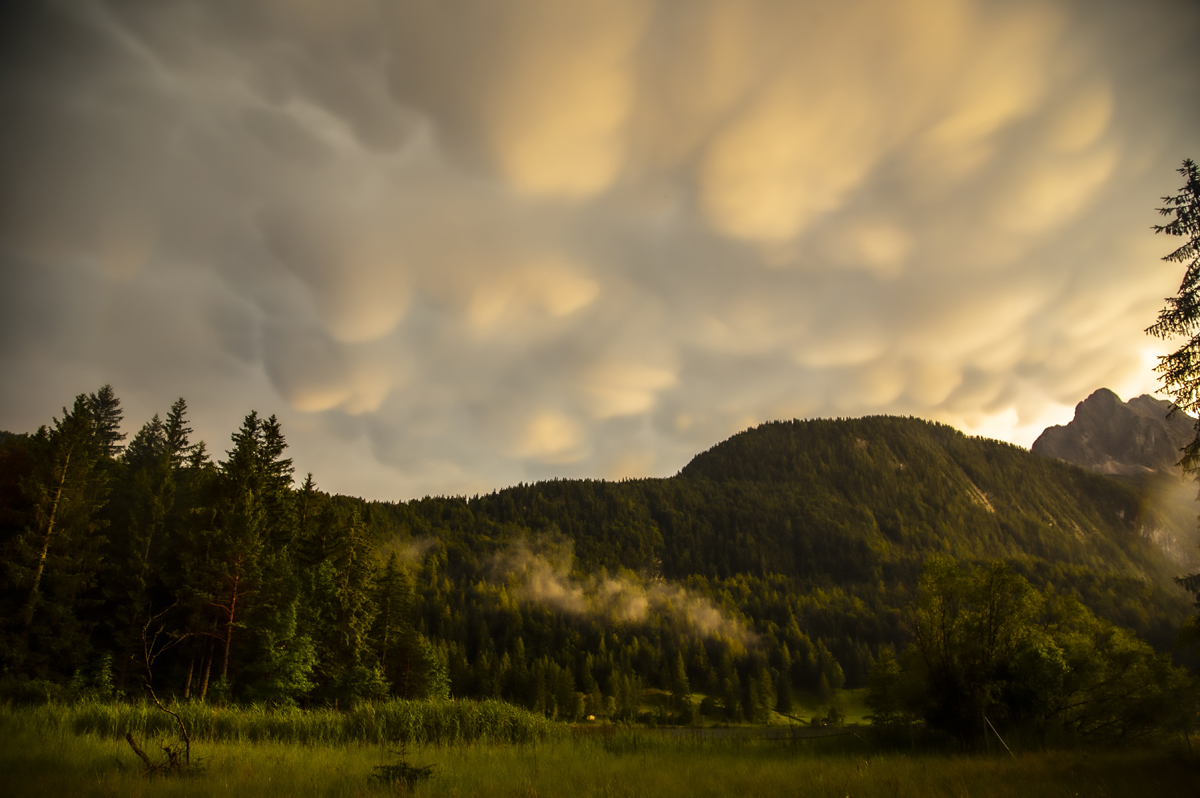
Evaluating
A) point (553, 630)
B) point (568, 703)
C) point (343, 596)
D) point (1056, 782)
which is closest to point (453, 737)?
point (1056, 782)

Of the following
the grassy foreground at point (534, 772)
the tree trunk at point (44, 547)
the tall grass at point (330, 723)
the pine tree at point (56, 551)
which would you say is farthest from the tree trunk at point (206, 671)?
the grassy foreground at point (534, 772)

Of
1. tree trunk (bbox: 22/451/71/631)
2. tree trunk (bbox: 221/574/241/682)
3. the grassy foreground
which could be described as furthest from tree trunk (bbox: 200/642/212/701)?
the grassy foreground

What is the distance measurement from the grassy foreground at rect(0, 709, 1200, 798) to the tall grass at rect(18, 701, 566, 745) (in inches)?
38.9

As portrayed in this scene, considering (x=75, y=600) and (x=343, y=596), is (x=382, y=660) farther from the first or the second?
(x=75, y=600)

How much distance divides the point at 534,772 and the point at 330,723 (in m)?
10.4

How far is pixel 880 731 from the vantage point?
1543 inches

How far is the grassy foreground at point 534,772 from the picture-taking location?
12219 mm

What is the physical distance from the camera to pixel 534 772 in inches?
624

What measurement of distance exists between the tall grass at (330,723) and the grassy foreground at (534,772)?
0.99 meters

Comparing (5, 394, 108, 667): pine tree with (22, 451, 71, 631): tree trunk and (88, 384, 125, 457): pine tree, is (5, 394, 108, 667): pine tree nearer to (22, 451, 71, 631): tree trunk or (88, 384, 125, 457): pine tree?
(22, 451, 71, 631): tree trunk

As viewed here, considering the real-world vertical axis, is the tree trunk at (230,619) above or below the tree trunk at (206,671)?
above

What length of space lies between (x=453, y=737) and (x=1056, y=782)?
1967cm

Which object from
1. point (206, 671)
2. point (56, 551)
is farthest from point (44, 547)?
point (206, 671)

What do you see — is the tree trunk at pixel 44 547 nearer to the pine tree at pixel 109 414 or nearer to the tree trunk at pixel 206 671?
the tree trunk at pixel 206 671
